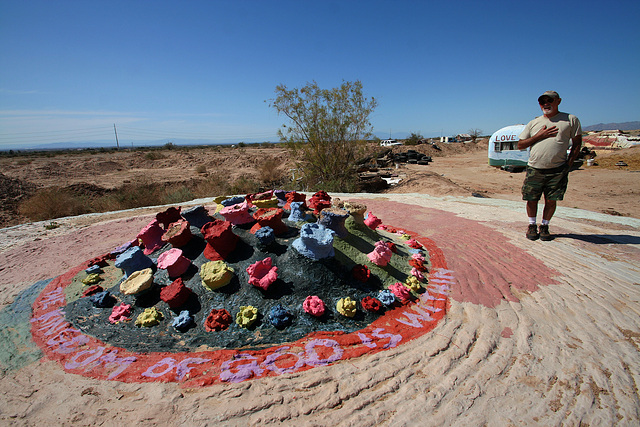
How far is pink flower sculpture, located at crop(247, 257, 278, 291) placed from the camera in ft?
8.10

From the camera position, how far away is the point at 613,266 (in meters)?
3.10

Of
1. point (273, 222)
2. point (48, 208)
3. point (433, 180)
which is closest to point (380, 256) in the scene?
point (273, 222)

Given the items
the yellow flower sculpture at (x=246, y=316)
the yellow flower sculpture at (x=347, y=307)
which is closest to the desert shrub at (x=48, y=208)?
the yellow flower sculpture at (x=246, y=316)

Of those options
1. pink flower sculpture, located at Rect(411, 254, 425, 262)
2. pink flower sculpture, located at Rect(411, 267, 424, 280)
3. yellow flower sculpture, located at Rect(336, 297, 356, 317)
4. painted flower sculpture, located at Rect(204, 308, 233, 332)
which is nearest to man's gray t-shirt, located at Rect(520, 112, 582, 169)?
pink flower sculpture, located at Rect(411, 254, 425, 262)

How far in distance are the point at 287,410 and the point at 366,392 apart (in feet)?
1.54

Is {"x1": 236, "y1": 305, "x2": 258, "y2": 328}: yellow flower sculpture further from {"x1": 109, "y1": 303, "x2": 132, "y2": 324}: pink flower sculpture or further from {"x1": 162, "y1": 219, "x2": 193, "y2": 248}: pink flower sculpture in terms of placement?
{"x1": 162, "y1": 219, "x2": 193, "y2": 248}: pink flower sculpture

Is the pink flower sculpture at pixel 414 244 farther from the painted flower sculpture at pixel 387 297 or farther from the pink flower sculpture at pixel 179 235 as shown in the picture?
the pink flower sculpture at pixel 179 235

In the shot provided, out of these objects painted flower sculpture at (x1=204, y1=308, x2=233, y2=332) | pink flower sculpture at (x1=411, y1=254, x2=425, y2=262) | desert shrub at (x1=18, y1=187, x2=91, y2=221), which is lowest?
desert shrub at (x1=18, y1=187, x2=91, y2=221)

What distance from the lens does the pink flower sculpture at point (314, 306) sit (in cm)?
233

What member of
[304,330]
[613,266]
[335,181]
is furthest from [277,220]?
[335,181]

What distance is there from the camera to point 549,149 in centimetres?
357

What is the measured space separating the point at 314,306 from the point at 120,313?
1.66m

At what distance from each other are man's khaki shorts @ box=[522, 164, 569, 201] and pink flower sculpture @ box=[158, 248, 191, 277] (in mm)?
4277

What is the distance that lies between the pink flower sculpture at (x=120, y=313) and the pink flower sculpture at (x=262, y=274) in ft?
3.50
